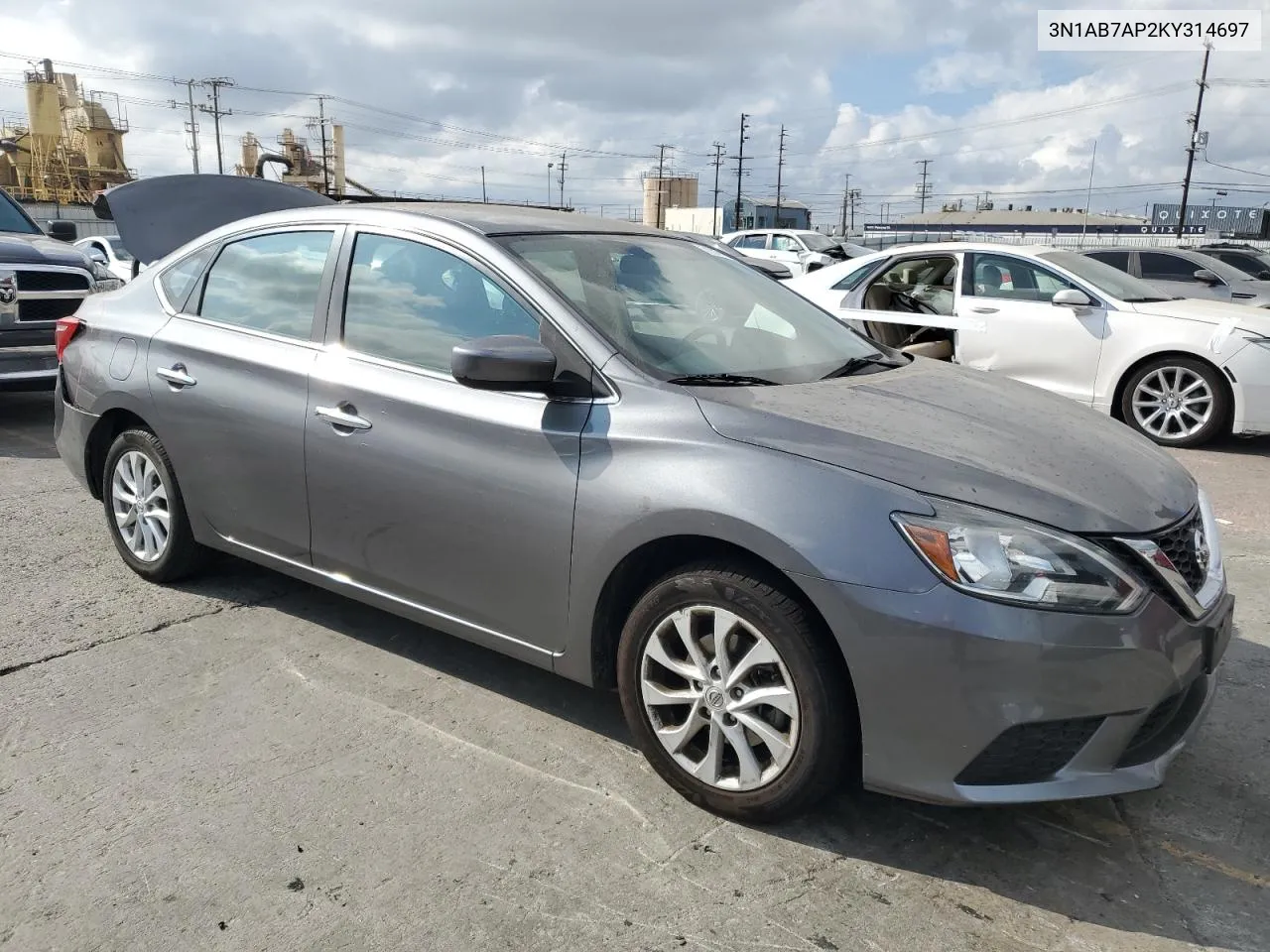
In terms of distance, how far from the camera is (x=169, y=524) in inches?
166

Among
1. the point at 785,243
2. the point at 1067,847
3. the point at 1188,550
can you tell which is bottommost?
the point at 1067,847

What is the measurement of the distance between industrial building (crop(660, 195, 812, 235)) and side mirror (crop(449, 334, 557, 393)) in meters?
52.6

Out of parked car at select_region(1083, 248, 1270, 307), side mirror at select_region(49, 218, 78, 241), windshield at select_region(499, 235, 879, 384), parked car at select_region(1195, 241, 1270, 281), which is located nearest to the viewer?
windshield at select_region(499, 235, 879, 384)

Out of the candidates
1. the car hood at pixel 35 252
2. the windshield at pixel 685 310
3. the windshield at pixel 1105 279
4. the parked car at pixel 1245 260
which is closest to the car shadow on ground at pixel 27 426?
the car hood at pixel 35 252

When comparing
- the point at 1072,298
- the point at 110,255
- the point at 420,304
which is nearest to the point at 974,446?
the point at 420,304

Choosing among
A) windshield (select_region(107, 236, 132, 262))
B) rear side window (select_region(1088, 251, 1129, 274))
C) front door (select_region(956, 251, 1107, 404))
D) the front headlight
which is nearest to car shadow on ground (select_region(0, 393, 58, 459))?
windshield (select_region(107, 236, 132, 262))

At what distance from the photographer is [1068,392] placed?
8.39 metres

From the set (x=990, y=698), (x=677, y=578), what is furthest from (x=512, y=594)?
(x=990, y=698)

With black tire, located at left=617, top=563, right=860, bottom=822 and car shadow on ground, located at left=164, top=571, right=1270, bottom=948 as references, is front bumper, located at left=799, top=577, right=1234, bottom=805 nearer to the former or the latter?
black tire, located at left=617, top=563, right=860, bottom=822

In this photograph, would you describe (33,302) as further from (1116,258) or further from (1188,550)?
(1116,258)

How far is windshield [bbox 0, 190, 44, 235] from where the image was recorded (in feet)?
29.5

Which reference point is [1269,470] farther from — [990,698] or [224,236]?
[224,236]

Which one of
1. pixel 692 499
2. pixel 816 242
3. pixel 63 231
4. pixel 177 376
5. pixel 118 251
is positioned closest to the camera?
pixel 692 499

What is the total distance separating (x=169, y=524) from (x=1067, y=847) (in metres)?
3.50
